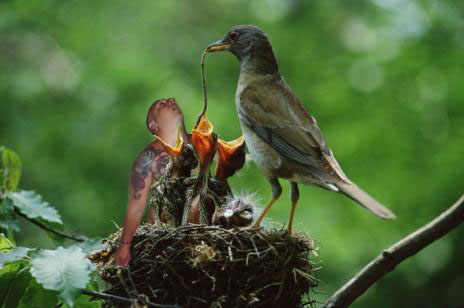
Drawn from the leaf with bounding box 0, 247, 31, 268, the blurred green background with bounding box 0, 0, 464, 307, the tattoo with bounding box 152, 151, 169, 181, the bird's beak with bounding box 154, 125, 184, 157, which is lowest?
the leaf with bounding box 0, 247, 31, 268

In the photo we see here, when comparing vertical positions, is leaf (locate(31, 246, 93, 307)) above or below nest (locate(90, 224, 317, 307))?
below

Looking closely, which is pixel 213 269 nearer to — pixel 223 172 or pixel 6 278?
pixel 6 278

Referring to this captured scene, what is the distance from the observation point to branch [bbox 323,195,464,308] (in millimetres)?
2713

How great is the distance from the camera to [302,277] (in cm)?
404

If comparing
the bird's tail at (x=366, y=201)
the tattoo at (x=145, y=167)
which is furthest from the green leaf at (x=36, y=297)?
the bird's tail at (x=366, y=201)

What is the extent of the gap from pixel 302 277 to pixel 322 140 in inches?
35.2

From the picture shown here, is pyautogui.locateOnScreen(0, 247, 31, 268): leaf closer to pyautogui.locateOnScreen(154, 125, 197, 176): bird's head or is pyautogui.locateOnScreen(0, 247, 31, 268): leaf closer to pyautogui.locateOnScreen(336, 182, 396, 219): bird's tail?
pyautogui.locateOnScreen(154, 125, 197, 176): bird's head

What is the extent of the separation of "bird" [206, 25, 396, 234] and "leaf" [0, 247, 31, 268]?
1372mm

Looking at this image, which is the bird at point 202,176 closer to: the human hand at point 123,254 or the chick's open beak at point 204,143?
the chick's open beak at point 204,143

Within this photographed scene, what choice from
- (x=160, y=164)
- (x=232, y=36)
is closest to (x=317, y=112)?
(x=232, y=36)

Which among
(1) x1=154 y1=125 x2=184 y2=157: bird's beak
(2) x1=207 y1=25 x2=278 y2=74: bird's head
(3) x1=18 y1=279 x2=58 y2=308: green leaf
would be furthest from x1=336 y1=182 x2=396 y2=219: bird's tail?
(3) x1=18 y1=279 x2=58 y2=308: green leaf

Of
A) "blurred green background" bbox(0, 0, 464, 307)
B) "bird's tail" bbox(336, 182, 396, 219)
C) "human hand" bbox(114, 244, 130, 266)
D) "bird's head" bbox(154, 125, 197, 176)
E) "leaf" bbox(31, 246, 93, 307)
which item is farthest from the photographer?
"blurred green background" bbox(0, 0, 464, 307)

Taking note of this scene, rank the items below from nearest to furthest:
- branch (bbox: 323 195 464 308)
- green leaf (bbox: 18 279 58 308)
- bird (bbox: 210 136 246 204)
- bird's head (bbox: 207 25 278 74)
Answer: branch (bbox: 323 195 464 308)
green leaf (bbox: 18 279 58 308)
bird (bbox: 210 136 246 204)
bird's head (bbox: 207 25 278 74)

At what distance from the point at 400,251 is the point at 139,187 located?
1798 mm
